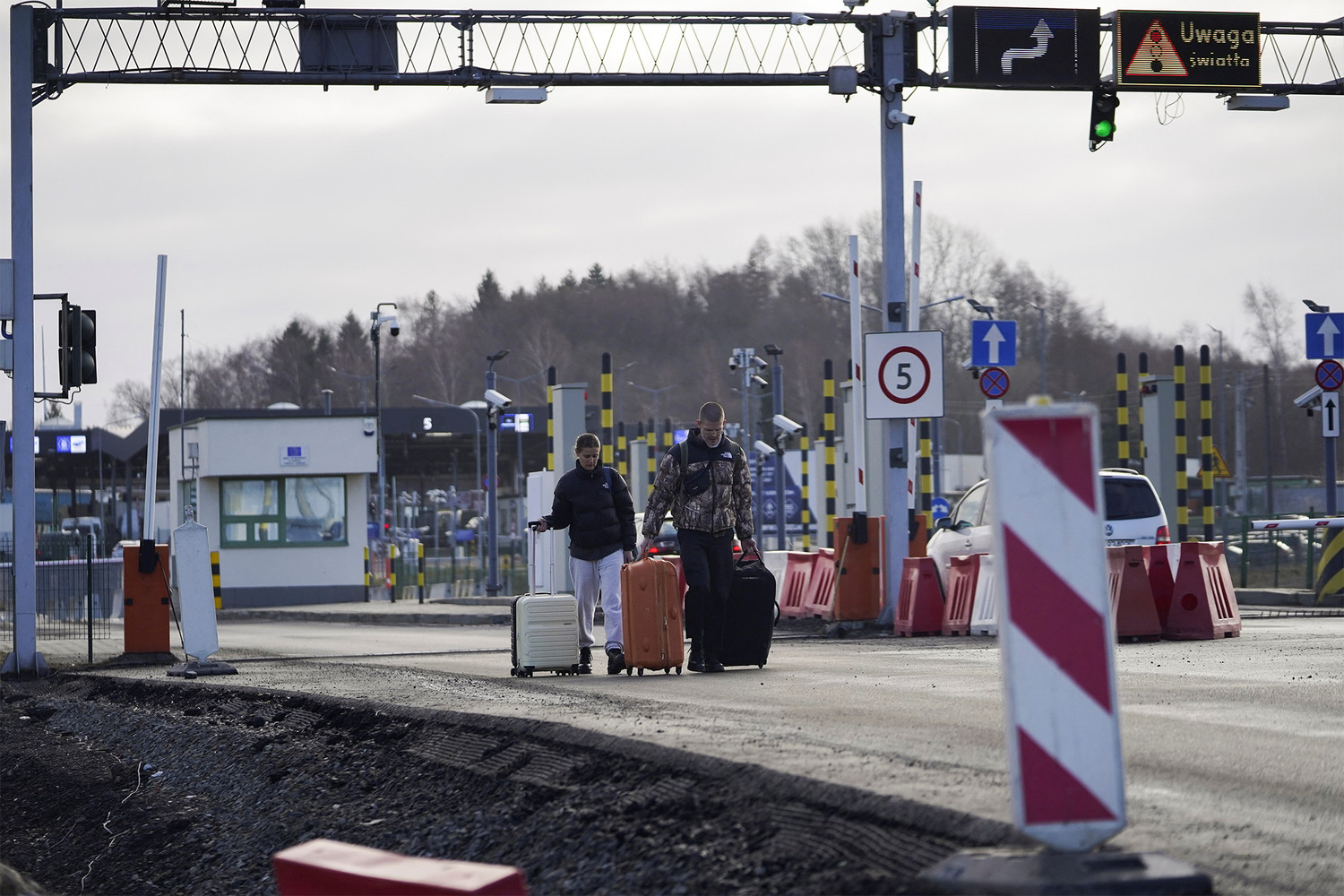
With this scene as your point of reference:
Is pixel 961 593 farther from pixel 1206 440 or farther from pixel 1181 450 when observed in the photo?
pixel 1206 440

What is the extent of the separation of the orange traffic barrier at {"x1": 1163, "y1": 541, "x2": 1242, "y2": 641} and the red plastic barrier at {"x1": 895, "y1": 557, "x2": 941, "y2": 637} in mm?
2626

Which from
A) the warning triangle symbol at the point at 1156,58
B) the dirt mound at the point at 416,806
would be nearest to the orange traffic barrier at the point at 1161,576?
the warning triangle symbol at the point at 1156,58

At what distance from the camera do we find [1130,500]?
19.0 m

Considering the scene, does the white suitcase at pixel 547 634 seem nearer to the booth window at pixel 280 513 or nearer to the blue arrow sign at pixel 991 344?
the blue arrow sign at pixel 991 344

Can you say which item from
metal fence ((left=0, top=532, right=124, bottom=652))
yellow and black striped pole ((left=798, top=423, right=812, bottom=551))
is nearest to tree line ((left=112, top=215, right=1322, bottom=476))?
yellow and black striped pole ((left=798, top=423, right=812, bottom=551))

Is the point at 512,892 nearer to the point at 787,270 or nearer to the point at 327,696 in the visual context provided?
the point at 327,696

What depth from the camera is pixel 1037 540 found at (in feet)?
14.1

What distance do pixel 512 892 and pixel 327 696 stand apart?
6.63 meters

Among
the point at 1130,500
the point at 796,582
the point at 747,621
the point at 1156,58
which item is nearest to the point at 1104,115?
the point at 1156,58

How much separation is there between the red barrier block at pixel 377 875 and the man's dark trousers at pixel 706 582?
7.22 m

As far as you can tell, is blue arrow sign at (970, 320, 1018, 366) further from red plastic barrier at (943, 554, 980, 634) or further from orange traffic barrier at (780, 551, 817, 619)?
red plastic barrier at (943, 554, 980, 634)

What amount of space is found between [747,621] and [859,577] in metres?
6.38

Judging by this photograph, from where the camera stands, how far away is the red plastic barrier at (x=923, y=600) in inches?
672

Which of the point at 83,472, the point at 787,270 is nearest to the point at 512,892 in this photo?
the point at 83,472
